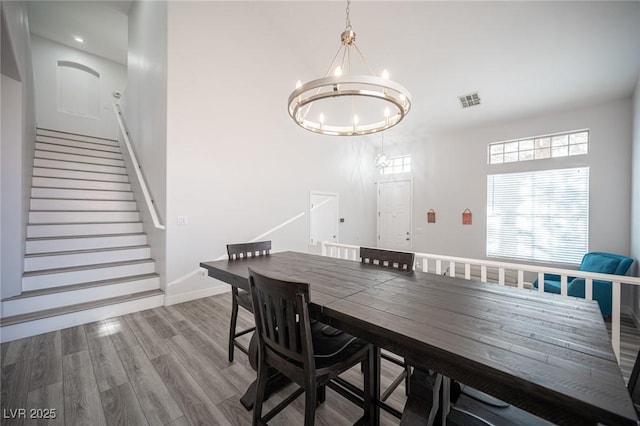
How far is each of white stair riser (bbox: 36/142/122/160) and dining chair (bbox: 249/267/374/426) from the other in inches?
225

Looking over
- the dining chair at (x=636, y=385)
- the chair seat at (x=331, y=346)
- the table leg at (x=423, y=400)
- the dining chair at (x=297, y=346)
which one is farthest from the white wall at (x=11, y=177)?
the dining chair at (x=636, y=385)

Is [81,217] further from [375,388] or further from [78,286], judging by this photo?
[375,388]

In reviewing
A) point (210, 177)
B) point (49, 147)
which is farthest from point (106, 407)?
point (49, 147)

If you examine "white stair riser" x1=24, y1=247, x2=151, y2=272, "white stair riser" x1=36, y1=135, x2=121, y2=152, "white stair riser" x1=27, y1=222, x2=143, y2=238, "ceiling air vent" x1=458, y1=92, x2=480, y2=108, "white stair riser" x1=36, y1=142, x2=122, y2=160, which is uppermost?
"ceiling air vent" x1=458, y1=92, x2=480, y2=108

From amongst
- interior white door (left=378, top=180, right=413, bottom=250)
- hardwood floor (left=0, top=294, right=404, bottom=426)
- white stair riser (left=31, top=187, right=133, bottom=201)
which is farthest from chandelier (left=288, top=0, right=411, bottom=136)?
white stair riser (left=31, top=187, right=133, bottom=201)

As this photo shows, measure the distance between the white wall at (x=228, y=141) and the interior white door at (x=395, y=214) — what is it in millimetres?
2083

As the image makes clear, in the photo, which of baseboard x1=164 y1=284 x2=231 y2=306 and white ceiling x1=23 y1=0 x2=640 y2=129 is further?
baseboard x1=164 y1=284 x2=231 y2=306

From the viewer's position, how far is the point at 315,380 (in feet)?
4.00

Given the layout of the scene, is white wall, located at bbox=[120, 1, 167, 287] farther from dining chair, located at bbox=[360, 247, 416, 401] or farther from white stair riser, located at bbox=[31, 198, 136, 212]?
dining chair, located at bbox=[360, 247, 416, 401]

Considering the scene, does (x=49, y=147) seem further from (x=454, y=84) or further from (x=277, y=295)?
(x=454, y=84)

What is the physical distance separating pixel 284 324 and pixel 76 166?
5452 mm

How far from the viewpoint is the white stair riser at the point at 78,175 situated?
4.05m

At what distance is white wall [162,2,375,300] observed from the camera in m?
3.52

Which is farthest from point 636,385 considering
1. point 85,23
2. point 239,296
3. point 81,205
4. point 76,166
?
point 85,23
